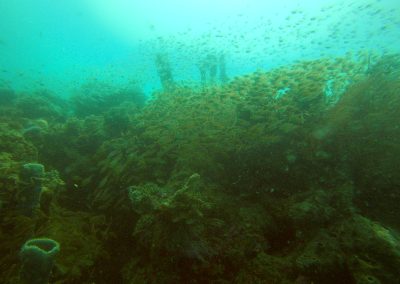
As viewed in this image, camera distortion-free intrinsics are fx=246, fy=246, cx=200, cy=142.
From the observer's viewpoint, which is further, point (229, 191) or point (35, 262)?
point (229, 191)

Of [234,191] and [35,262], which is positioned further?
[234,191]

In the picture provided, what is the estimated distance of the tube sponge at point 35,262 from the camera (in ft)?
11.6

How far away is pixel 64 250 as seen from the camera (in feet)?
15.0

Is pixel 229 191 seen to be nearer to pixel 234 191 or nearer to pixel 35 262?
pixel 234 191

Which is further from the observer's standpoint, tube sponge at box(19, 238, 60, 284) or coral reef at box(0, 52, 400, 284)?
coral reef at box(0, 52, 400, 284)

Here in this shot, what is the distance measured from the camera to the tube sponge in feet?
11.6

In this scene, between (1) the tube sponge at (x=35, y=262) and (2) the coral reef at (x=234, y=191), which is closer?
(1) the tube sponge at (x=35, y=262)

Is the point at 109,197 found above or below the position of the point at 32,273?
above

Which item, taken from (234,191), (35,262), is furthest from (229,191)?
(35,262)

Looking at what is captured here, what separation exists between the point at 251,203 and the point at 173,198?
2269 mm

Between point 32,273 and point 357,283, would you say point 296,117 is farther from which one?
point 32,273

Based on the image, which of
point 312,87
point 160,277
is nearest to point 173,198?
point 160,277

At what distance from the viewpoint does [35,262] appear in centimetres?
358

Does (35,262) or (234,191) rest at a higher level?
(234,191)
